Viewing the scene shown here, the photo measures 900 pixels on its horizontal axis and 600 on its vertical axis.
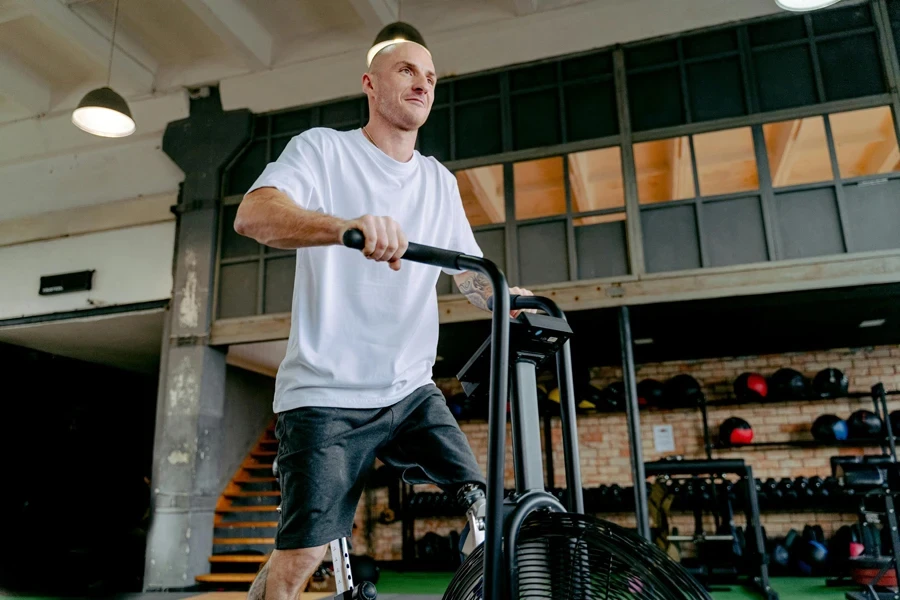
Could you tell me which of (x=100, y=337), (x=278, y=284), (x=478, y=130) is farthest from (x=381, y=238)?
(x=100, y=337)

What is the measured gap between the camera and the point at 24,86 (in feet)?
26.3

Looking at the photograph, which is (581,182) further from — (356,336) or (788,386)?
(356,336)

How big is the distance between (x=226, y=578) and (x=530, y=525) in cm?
654

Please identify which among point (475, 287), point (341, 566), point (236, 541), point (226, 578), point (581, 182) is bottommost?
point (226, 578)

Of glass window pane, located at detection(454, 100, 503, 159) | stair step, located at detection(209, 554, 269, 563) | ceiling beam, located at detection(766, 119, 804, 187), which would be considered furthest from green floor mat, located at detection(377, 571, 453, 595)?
ceiling beam, located at detection(766, 119, 804, 187)

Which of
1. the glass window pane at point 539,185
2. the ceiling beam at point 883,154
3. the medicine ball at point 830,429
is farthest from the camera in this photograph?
the ceiling beam at point 883,154

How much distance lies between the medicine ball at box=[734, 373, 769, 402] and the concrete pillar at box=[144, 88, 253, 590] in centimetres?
623

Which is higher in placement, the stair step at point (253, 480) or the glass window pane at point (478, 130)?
the glass window pane at point (478, 130)

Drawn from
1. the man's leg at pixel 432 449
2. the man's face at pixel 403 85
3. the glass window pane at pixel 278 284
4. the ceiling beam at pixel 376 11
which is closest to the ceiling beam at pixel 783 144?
the ceiling beam at pixel 376 11

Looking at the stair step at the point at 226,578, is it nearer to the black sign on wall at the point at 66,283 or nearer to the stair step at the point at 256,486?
the stair step at the point at 256,486

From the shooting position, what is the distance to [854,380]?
25.9ft

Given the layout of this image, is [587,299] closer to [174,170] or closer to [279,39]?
[279,39]

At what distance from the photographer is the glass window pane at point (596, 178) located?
8.78 meters

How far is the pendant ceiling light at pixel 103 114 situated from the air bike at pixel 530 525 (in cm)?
573
